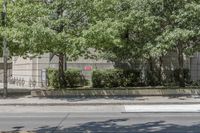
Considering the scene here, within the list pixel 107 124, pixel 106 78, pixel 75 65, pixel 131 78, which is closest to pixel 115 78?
pixel 106 78

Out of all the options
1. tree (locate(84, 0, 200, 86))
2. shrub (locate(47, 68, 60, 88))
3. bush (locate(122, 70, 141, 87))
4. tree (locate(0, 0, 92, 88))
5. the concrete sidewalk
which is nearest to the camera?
the concrete sidewalk

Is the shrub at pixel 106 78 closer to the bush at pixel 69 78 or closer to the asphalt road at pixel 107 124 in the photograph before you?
the bush at pixel 69 78

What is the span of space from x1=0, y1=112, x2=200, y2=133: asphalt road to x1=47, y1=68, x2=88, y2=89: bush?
13.5 metres

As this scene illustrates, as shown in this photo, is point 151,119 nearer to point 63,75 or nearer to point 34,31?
point 34,31

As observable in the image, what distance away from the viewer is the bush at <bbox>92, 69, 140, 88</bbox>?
105 feet

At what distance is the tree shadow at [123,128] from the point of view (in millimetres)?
13883

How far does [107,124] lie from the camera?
51.8 ft

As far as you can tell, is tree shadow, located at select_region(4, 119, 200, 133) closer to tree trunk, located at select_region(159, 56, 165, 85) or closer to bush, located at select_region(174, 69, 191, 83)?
bush, located at select_region(174, 69, 191, 83)

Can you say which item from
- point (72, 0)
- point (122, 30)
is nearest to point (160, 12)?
point (122, 30)

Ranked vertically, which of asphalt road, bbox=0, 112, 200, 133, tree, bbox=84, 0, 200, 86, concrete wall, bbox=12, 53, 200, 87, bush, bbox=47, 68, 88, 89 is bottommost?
asphalt road, bbox=0, 112, 200, 133

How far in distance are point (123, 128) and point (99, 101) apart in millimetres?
10891

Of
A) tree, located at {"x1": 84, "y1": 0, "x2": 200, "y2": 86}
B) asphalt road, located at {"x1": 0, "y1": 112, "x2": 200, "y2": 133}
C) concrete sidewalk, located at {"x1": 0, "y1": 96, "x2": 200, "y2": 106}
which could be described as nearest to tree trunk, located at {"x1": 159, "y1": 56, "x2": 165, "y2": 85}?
tree, located at {"x1": 84, "y1": 0, "x2": 200, "y2": 86}

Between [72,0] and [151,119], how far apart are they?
39.5ft

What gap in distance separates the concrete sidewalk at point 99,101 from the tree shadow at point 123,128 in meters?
8.81
